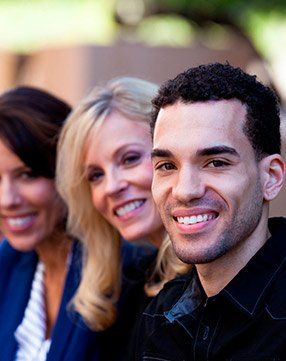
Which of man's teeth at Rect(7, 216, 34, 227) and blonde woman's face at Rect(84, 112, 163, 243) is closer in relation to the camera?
blonde woman's face at Rect(84, 112, 163, 243)

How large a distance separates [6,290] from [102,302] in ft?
2.18

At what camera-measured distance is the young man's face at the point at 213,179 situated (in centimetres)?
229

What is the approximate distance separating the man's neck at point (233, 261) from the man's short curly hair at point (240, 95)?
21cm

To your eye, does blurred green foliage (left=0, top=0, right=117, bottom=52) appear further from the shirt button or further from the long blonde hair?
the shirt button

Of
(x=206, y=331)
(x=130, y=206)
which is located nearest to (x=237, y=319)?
(x=206, y=331)

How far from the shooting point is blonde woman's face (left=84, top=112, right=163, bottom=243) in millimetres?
3359

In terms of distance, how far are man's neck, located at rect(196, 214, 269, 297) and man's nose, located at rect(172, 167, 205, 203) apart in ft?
0.61

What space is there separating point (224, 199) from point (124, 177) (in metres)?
1.10

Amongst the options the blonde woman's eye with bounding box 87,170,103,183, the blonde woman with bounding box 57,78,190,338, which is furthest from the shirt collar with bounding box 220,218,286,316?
the blonde woman's eye with bounding box 87,170,103,183

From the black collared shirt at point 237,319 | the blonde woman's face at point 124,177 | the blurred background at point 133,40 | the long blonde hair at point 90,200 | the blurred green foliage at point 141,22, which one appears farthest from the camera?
the blurred green foliage at point 141,22

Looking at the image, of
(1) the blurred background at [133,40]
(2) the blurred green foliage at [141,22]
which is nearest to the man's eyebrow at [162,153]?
(1) the blurred background at [133,40]

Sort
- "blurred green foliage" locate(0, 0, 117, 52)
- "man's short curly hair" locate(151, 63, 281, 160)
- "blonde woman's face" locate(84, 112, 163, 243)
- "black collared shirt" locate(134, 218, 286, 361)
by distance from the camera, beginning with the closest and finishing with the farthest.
A: "black collared shirt" locate(134, 218, 286, 361), "man's short curly hair" locate(151, 63, 281, 160), "blonde woman's face" locate(84, 112, 163, 243), "blurred green foliage" locate(0, 0, 117, 52)

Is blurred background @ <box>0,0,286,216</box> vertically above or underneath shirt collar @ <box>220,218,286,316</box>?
underneath

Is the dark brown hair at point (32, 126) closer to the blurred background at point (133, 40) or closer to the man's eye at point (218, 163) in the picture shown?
the man's eye at point (218, 163)
